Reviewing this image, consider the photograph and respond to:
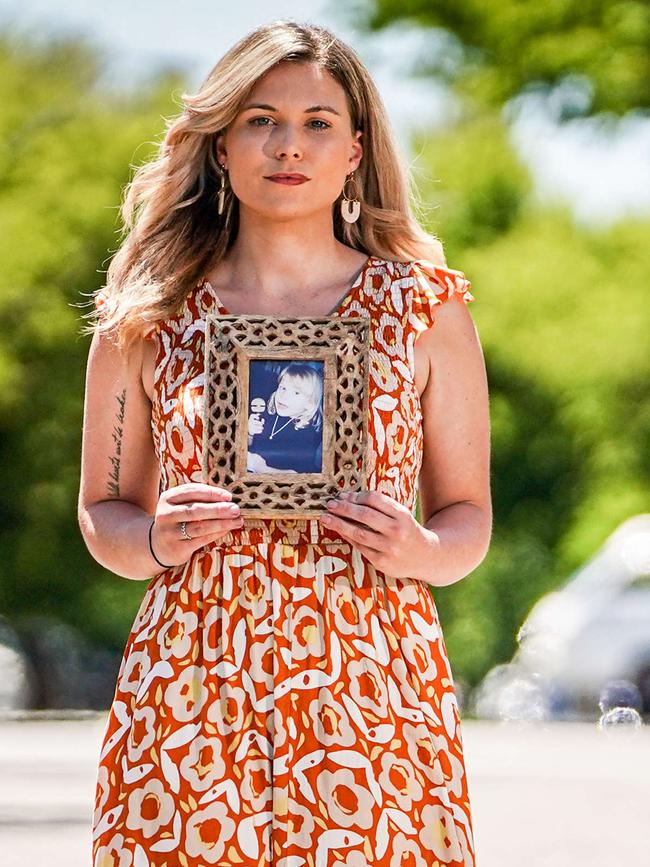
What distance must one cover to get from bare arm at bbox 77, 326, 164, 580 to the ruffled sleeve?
1.56 feet

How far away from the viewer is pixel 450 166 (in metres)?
21.2

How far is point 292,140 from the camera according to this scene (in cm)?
332

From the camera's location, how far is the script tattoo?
3.46 meters

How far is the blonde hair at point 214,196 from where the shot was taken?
341cm

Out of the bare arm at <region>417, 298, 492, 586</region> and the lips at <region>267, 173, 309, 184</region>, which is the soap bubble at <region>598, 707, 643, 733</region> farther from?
the lips at <region>267, 173, 309, 184</region>

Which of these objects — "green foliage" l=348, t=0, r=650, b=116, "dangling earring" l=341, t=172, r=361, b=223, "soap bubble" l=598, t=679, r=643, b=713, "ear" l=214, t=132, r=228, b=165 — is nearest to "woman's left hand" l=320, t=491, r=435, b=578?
"dangling earring" l=341, t=172, r=361, b=223

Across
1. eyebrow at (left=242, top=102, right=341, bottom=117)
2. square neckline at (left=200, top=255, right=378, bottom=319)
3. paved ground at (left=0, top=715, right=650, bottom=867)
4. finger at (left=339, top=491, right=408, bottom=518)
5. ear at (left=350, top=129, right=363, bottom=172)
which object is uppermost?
eyebrow at (left=242, top=102, right=341, bottom=117)

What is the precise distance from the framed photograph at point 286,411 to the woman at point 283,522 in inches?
2.3

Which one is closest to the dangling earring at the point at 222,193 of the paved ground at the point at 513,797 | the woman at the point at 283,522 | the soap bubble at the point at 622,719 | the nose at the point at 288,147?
the woman at the point at 283,522

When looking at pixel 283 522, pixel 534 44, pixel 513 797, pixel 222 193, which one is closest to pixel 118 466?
pixel 283 522

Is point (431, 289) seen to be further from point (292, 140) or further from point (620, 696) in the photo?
point (620, 696)

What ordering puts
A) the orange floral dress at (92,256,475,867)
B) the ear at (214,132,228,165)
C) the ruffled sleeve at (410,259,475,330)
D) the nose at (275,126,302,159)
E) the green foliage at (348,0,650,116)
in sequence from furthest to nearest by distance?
the green foliage at (348,0,650,116), the ear at (214,132,228,165), the ruffled sleeve at (410,259,475,330), the nose at (275,126,302,159), the orange floral dress at (92,256,475,867)

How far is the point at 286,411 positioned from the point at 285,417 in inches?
0.4

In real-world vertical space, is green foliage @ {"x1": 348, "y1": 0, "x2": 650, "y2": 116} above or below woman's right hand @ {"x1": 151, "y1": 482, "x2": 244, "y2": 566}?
above
